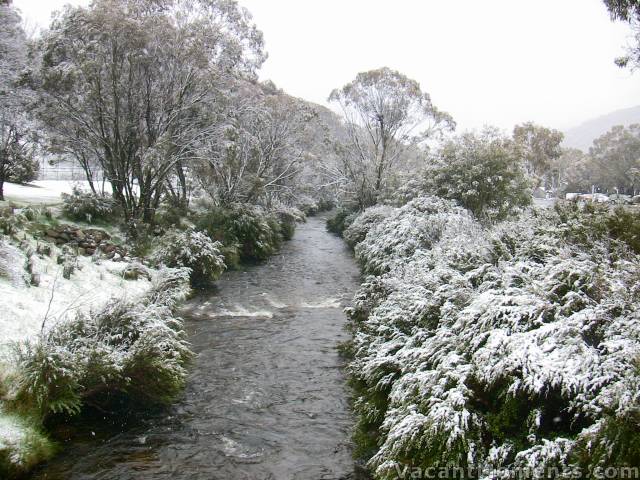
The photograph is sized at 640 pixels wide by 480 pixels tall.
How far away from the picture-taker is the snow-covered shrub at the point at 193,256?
42.7 feet

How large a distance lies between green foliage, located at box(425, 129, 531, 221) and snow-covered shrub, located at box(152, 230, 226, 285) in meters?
9.19

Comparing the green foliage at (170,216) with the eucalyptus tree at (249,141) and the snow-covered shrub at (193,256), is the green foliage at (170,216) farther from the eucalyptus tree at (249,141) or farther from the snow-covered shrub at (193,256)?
the snow-covered shrub at (193,256)

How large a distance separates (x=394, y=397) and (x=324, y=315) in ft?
21.3

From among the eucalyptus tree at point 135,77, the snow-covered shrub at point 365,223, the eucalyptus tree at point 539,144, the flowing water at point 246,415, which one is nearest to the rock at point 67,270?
the flowing water at point 246,415

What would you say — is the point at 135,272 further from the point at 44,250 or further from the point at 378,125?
the point at 378,125

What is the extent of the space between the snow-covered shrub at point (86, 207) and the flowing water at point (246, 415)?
18.5 ft

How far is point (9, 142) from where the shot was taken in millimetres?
16391

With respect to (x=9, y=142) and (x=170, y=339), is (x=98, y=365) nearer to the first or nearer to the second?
(x=170, y=339)

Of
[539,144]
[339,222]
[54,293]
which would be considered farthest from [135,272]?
[539,144]

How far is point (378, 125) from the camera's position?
88.0ft

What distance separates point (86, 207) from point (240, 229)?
5732mm

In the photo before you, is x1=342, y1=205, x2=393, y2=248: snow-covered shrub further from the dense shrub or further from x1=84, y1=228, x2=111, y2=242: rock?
x1=84, y1=228, x2=111, y2=242: rock

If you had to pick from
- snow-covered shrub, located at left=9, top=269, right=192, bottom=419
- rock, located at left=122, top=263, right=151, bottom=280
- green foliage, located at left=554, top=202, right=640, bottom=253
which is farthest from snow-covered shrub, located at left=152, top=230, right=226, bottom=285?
green foliage, located at left=554, top=202, right=640, bottom=253

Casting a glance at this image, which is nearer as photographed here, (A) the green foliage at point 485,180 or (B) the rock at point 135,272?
(B) the rock at point 135,272
